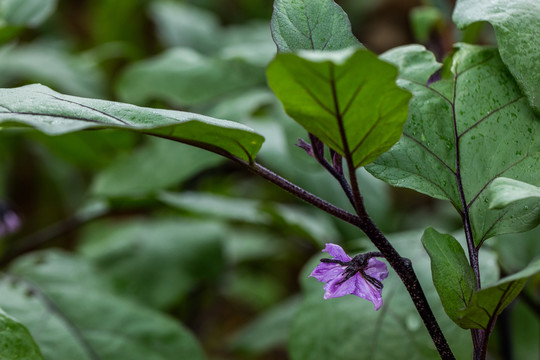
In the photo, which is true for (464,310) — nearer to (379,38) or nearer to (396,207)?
(396,207)

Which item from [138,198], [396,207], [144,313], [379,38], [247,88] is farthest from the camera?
[379,38]

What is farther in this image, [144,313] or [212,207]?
[212,207]

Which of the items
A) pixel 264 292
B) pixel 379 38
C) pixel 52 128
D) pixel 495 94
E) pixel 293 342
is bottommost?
pixel 264 292

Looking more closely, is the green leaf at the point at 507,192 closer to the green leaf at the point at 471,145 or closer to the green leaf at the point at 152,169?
the green leaf at the point at 471,145

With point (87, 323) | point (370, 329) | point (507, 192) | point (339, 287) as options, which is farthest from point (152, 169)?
point (507, 192)

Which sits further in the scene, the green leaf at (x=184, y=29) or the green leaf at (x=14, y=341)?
the green leaf at (x=184, y=29)

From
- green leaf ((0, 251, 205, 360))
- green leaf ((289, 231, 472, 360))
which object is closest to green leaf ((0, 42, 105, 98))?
green leaf ((0, 251, 205, 360))

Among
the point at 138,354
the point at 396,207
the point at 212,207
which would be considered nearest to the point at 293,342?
the point at 138,354

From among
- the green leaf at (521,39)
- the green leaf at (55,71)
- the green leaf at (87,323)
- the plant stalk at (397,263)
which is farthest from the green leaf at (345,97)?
the green leaf at (55,71)
